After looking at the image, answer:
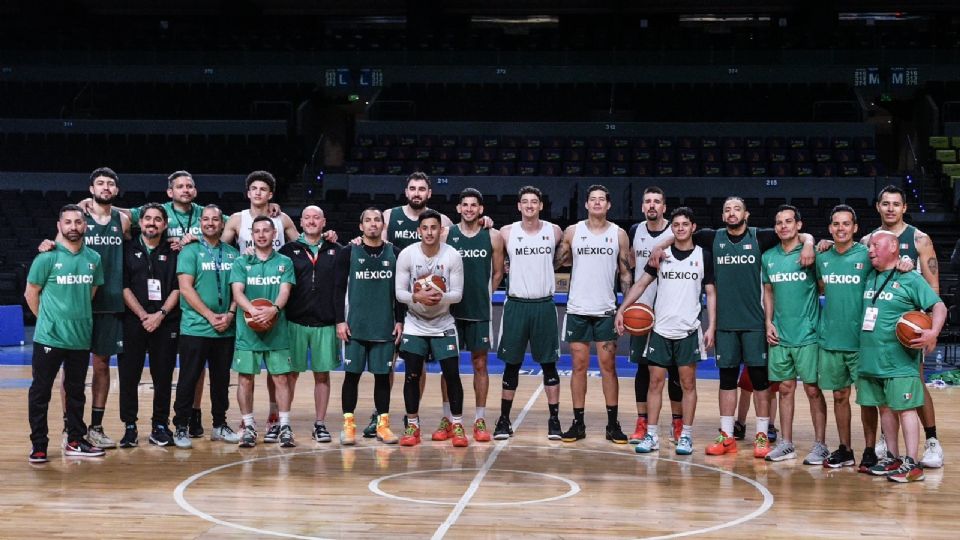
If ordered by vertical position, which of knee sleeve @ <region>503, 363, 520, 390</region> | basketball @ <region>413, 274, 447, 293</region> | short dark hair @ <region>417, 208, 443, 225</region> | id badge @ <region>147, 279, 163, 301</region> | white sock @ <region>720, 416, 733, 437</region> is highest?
short dark hair @ <region>417, 208, 443, 225</region>

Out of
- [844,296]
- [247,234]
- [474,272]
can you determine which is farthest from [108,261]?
[844,296]

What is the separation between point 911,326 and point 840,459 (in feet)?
4.03

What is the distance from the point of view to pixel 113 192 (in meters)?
7.78

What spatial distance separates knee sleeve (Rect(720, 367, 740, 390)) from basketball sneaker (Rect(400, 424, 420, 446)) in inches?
90.9

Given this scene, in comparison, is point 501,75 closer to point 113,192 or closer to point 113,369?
point 113,369

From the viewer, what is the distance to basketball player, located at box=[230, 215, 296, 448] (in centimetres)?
791

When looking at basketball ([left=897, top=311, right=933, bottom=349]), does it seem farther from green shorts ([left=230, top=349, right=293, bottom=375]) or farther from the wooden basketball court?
green shorts ([left=230, top=349, right=293, bottom=375])

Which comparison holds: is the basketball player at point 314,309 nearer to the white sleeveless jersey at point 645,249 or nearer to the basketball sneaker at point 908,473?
the white sleeveless jersey at point 645,249

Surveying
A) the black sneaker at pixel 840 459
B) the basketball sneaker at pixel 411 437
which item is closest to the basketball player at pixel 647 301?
the black sneaker at pixel 840 459

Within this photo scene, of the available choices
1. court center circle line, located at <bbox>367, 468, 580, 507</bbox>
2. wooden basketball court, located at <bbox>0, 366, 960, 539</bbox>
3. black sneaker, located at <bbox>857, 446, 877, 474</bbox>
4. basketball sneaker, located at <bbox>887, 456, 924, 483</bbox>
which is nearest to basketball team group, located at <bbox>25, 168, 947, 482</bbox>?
black sneaker, located at <bbox>857, 446, 877, 474</bbox>

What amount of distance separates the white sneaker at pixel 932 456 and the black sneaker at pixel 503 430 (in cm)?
303

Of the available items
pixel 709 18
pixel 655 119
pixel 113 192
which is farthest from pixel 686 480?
pixel 709 18

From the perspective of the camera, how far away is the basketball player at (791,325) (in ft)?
24.7

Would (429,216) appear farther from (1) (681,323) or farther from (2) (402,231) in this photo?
(1) (681,323)
